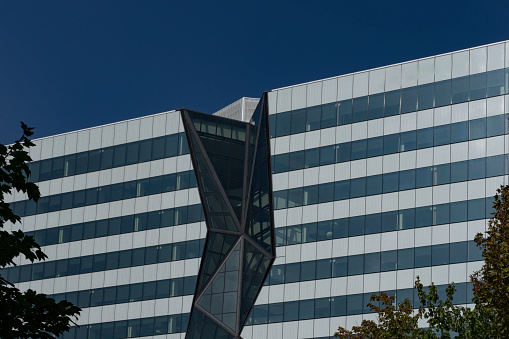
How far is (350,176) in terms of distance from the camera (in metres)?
65.8

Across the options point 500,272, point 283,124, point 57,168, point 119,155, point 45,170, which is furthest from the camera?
point 45,170

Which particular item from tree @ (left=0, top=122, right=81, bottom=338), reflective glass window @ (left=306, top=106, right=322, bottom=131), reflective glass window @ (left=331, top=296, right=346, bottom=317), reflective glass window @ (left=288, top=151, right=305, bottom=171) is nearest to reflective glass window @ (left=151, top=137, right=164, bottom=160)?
reflective glass window @ (left=288, top=151, right=305, bottom=171)

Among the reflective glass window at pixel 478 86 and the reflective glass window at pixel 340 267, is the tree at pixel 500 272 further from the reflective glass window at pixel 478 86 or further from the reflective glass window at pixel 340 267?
the reflective glass window at pixel 340 267

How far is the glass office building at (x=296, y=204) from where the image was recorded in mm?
61812

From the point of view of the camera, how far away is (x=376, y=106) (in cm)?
6594

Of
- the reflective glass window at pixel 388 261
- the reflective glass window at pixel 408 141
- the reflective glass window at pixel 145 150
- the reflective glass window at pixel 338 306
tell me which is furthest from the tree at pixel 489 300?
the reflective glass window at pixel 145 150

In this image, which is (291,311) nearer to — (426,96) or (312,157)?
(312,157)

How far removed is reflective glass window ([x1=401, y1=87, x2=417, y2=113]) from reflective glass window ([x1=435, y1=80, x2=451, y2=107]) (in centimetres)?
159

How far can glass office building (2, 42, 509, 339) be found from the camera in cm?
6181

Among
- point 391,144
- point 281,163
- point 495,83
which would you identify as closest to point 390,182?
point 391,144

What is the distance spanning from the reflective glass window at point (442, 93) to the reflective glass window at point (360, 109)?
17.2 feet

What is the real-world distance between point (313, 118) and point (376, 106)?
5003 mm

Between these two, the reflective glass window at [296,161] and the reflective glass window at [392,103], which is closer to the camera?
the reflective glass window at [392,103]

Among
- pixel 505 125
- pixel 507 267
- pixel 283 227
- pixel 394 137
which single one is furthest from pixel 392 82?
pixel 507 267
